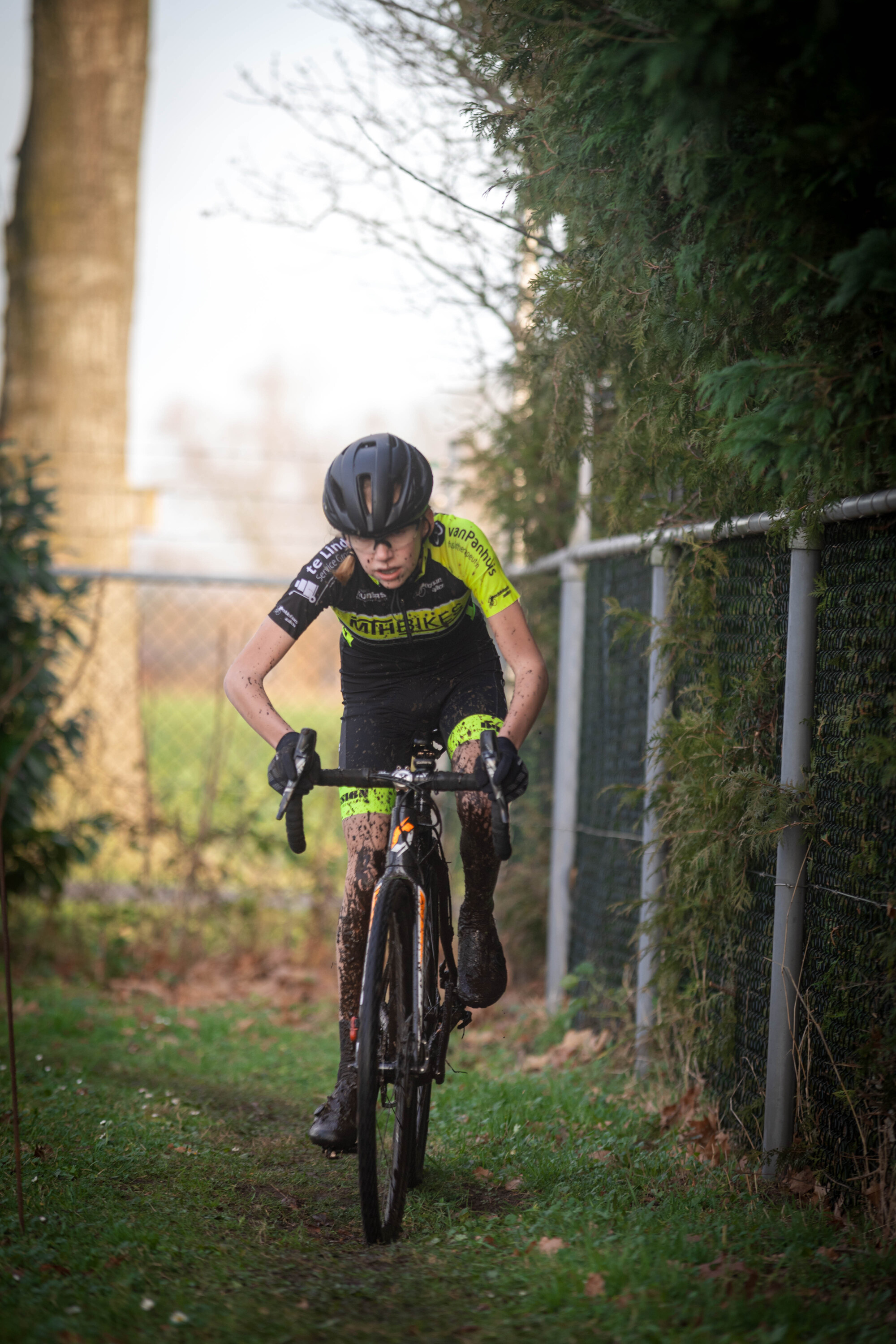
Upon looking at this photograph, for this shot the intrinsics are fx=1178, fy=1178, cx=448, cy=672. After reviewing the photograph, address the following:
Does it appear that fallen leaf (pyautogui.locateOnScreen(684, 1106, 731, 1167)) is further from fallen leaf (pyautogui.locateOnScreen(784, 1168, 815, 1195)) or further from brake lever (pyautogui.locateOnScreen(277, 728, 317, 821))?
brake lever (pyautogui.locateOnScreen(277, 728, 317, 821))

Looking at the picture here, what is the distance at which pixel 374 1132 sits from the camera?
10.5 feet

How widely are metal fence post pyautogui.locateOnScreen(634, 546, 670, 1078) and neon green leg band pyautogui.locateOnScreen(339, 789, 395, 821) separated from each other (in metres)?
1.21

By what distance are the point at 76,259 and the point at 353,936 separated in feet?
25.0

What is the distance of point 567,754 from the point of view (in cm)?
630

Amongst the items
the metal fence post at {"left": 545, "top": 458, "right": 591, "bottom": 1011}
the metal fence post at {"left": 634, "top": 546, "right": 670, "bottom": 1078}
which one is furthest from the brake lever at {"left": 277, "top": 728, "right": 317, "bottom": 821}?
the metal fence post at {"left": 545, "top": 458, "right": 591, "bottom": 1011}

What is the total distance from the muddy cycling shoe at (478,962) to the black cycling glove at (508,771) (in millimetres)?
713

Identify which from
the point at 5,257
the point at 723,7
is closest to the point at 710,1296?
the point at 723,7

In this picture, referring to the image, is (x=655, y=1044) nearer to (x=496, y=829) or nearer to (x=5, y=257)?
(x=496, y=829)

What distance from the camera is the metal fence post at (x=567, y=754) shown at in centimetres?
622

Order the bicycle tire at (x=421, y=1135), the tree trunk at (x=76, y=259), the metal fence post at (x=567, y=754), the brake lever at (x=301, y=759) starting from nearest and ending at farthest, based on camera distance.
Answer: the brake lever at (x=301, y=759) → the bicycle tire at (x=421, y=1135) → the metal fence post at (x=567, y=754) → the tree trunk at (x=76, y=259)

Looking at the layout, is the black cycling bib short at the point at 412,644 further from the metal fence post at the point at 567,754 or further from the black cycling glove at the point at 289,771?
the metal fence post at the point at 567,754

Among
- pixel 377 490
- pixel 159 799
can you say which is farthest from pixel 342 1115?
pixel 159 799

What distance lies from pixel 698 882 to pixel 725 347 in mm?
1928

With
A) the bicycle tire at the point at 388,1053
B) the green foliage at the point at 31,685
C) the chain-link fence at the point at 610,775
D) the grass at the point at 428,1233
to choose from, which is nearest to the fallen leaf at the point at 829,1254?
the grass at the point at 428,1233
